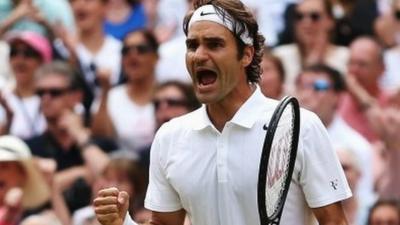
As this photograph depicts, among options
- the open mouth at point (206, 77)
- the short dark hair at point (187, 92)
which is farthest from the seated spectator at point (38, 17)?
the open mouth at point (206, 77)

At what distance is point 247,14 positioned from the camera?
5.50 meters

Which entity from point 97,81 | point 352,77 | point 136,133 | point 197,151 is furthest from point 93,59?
point 197,151

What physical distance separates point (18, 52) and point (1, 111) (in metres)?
0.52

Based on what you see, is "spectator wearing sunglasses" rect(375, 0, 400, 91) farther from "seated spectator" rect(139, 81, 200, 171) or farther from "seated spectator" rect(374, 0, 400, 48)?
"seated spectator" rect(139, 81, 200, 171)

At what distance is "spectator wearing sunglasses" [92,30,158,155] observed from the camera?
10.2 m

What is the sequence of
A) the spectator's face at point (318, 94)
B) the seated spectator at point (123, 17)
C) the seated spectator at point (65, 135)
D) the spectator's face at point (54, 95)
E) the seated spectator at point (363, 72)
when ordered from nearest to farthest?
1. the spectator's face at point (318, 94)
2. the seated spectator at point (65, 135)
3. the seated spectator at point (363, 72)
4. the spectator's face at point (54, 95)
5. the seated spectator at point (123, 17)

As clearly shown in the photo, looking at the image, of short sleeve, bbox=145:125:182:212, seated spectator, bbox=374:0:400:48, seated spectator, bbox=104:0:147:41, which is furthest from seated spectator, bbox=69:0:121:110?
short sleeve, bbox=145:125:182:212

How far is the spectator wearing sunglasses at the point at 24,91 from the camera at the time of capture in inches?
411

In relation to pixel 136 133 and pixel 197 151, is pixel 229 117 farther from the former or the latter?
pixel 136 133

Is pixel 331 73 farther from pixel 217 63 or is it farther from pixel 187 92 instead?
pixel 217 63

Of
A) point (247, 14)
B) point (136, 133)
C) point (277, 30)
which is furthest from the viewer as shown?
point (277, 30)

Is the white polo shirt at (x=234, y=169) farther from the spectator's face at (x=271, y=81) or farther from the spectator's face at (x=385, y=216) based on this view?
the spectator's face at (x=271, y=81)

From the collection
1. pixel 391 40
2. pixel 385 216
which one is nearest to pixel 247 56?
pixel 385 216

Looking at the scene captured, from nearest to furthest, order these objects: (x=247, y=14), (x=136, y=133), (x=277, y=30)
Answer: (x=247, y=14), (x=136, y=133), (x=277, y=30)
